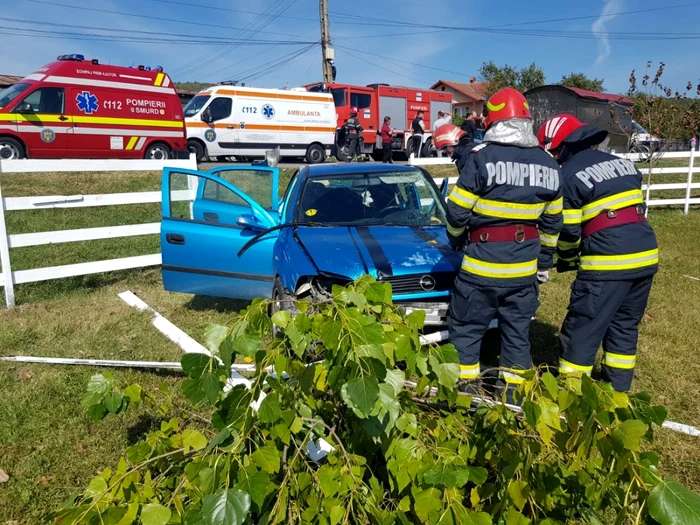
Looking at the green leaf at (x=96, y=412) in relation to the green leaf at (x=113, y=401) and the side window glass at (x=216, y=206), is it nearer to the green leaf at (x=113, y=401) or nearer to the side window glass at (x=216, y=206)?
the green leaf at (x=113, y=401)

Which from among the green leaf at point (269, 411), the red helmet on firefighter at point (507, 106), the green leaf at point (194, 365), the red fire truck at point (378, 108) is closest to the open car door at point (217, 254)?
the red helmet on firefighter at point (507, 106)

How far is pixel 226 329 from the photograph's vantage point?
1.57 meters

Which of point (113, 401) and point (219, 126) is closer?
point (113, 401)

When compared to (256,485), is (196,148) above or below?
above

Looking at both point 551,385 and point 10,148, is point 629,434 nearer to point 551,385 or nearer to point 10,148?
point 551,385

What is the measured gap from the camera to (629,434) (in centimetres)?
122

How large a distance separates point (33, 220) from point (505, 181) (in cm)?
965

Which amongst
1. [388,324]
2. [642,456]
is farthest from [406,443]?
[642,456]

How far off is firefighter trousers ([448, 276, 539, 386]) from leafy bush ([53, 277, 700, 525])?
1.35 m

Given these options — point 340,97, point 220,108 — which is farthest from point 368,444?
point 340,97

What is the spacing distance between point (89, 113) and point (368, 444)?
45.9 feet

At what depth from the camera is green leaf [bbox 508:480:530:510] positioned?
1.48 m

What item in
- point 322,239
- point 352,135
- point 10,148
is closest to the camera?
point 322,239

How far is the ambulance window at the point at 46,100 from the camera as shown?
12664mm
